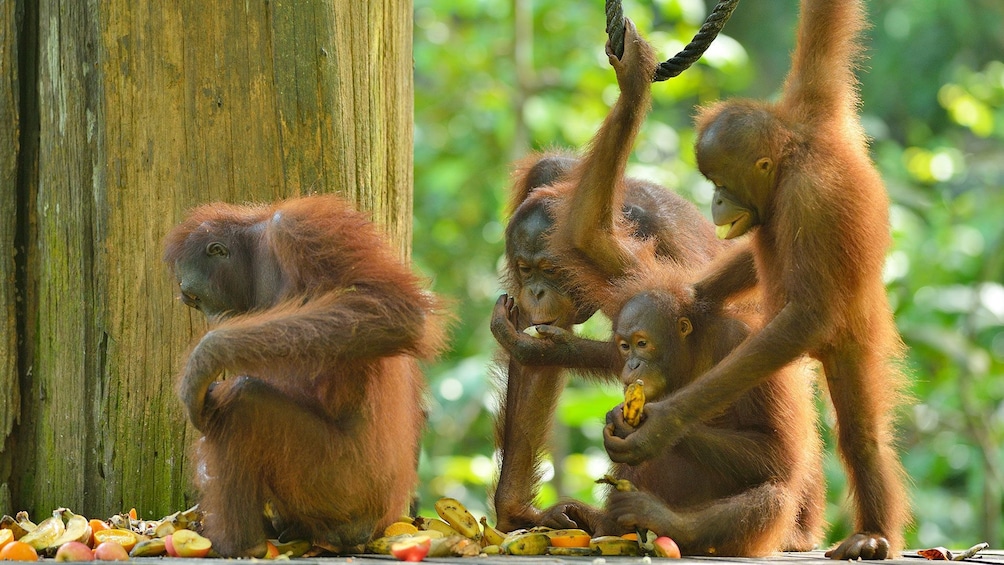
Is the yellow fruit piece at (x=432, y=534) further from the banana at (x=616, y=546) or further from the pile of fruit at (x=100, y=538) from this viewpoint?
the pile of fruit at (x=100, y=538)

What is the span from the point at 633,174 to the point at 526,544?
4.19 meters

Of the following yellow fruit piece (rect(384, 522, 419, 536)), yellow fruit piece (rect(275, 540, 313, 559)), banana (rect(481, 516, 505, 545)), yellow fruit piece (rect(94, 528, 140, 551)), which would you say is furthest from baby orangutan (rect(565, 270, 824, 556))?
yellow fruit piece (rect(94, 528, 140, 551))

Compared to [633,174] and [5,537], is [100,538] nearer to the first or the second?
[5,537]

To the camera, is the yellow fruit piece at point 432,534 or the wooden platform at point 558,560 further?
the yellow fruit piece at point 432,534

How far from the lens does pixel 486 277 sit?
27.9 ft

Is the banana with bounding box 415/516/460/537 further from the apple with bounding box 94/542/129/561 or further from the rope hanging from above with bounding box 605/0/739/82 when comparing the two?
the rope hanging from above with bounding box 605/0/739/82

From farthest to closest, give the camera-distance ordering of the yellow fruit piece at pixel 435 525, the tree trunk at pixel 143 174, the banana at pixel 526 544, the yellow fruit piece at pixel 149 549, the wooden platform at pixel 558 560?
1. the tree trunk at pixel 143 174
2. the yellow fruit piece at pixel 435 525
3. the banana at pixel 526 544
4. the yellow fruit piece at pixel 149 549
5. the wooden platform at pixel 558 560

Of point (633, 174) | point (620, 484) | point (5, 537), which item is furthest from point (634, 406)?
point (633, 174)

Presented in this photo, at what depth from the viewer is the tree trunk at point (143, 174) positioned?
3.26 m

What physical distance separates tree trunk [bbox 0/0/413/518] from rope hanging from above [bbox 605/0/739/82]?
76cm

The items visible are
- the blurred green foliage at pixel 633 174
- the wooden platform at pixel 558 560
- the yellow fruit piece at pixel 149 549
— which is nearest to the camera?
the wooden platform at pixel 558 560

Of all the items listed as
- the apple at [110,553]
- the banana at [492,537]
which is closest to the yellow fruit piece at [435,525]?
the banana at [492,537]

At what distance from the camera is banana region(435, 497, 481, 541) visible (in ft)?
10.5

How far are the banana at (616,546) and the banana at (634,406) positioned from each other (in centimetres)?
30
